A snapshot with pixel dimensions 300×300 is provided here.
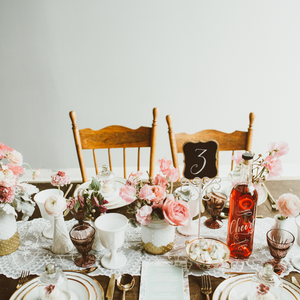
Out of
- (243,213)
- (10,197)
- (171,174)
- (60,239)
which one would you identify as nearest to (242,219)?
(243,213)

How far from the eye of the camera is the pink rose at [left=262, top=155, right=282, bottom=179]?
0.90 metres

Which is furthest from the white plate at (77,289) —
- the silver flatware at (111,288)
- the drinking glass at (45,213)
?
the drinking glass at (45,213)

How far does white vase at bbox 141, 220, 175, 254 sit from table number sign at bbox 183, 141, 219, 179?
0.52m

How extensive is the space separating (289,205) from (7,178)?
864mm

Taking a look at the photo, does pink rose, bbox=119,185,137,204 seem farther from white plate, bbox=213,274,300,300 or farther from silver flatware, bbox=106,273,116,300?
white plate, bbox=213,274,300,300

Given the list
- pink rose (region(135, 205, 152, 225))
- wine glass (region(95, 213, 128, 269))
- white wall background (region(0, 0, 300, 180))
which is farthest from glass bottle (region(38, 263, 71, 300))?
white wall background (region(0, 0, 300, 180))

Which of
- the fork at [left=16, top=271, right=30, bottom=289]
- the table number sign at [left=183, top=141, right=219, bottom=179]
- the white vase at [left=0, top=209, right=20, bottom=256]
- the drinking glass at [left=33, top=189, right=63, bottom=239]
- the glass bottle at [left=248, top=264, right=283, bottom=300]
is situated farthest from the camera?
the table number sign at [left=183, top=141, right=219, bottom=179]

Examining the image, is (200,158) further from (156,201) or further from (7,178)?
(7,178)

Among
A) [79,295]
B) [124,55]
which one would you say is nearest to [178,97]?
[124,55]

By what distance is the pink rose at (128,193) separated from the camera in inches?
30.9

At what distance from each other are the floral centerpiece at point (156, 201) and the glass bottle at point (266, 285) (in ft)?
0.76

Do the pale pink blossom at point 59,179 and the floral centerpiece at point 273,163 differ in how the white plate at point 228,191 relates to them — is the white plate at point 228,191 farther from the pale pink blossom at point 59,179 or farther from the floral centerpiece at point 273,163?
the pale pink blossom at point 59,179

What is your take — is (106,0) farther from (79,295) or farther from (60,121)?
(79,295)

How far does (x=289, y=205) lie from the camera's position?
0.81 m
